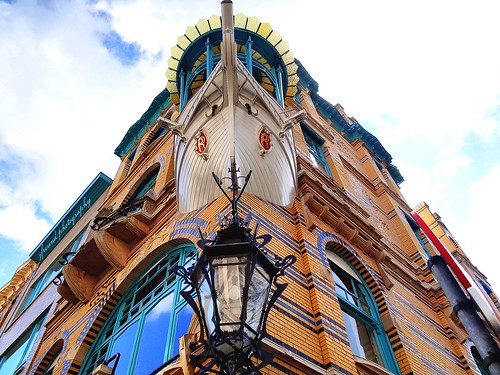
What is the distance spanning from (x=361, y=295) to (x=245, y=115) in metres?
4.16

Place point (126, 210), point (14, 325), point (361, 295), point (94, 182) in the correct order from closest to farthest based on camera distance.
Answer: point (361, 295) → point (126, 210) → point (14, 325) → point (94, 182)

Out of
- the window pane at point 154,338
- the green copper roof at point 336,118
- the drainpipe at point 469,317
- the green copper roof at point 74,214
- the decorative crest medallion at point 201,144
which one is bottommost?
the drainpipe at point 469,317

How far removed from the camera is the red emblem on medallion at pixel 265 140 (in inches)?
270

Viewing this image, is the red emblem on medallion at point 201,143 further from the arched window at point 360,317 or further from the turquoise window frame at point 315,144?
the turquoise window frame at point 315,144

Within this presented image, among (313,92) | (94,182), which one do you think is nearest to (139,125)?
(94,182)

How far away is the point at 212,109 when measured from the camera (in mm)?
7090

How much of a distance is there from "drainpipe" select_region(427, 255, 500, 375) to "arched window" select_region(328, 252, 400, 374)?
3.72 meters

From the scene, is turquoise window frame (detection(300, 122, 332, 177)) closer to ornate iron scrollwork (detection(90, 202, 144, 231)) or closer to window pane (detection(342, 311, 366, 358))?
ornate iron scrollwork (detection(90, 202, 144, 231))

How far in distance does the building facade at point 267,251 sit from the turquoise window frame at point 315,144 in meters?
1.01

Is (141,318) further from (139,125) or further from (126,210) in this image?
(139,125)

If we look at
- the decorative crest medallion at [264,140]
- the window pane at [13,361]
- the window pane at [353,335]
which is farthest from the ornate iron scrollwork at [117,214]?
the window pane at [13,361]

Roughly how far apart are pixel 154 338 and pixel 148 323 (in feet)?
1.62

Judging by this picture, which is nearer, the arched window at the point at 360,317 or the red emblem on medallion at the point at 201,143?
the red emblem on medallion at the point at 201,143

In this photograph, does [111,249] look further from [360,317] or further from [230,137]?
[360,317]
